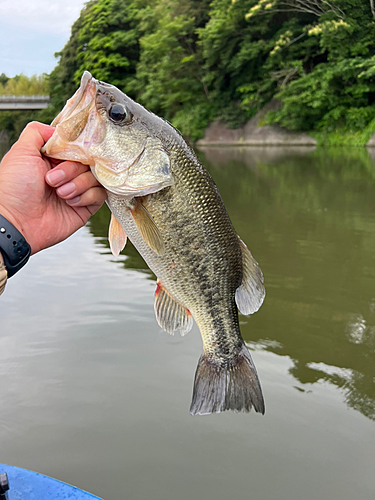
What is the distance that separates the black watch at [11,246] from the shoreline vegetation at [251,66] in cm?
2233

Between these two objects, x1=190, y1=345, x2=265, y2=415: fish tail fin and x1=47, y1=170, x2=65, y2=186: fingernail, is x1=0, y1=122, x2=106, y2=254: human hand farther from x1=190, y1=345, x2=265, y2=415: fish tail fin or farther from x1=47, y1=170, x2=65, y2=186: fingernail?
x1=190, y1=345, x2=265, y2=415: fish tail fin

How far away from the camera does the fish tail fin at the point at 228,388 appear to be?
2008mm

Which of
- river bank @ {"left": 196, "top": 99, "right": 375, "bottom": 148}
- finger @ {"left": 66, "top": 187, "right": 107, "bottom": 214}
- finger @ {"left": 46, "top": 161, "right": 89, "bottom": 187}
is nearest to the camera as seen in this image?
finger @ {"left": 46, "top": 161, "right": 89, "bottom": 187}

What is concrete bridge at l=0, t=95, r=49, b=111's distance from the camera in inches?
1555

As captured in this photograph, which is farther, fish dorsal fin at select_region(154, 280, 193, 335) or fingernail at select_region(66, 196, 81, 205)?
fish dorsal fin at select_region(154, 280, 193, 335)

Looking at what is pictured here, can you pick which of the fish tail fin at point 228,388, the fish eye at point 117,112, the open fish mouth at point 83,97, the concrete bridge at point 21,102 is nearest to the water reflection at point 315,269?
the fish tail fin at point 228,388

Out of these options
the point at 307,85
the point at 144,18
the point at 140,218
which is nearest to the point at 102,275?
the point at 140,218

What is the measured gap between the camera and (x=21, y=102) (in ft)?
135

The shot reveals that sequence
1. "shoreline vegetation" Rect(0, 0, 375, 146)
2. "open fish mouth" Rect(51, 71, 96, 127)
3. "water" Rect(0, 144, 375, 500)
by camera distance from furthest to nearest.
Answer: "shoreline vegetation" Rect(0, 0, 375, 146) → "water" Rect(0, 144, 375, 500) → "open fish mouth" Rect(51, 71, 96, 127)

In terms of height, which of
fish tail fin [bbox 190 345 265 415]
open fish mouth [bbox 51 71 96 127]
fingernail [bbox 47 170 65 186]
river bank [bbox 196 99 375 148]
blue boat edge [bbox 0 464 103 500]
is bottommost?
river bank [bbox 196 99 375 148]

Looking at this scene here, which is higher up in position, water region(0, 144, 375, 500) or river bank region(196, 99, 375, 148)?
water region(0, 144, 375, 500)

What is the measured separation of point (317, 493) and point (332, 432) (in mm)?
500

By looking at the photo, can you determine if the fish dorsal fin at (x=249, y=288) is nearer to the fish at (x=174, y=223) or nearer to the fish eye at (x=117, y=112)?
the fish at (x=174, y=223)

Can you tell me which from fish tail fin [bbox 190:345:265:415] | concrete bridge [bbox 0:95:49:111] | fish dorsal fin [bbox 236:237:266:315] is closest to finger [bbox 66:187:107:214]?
fish dorsal fin [bbox 236:237:266:315]
